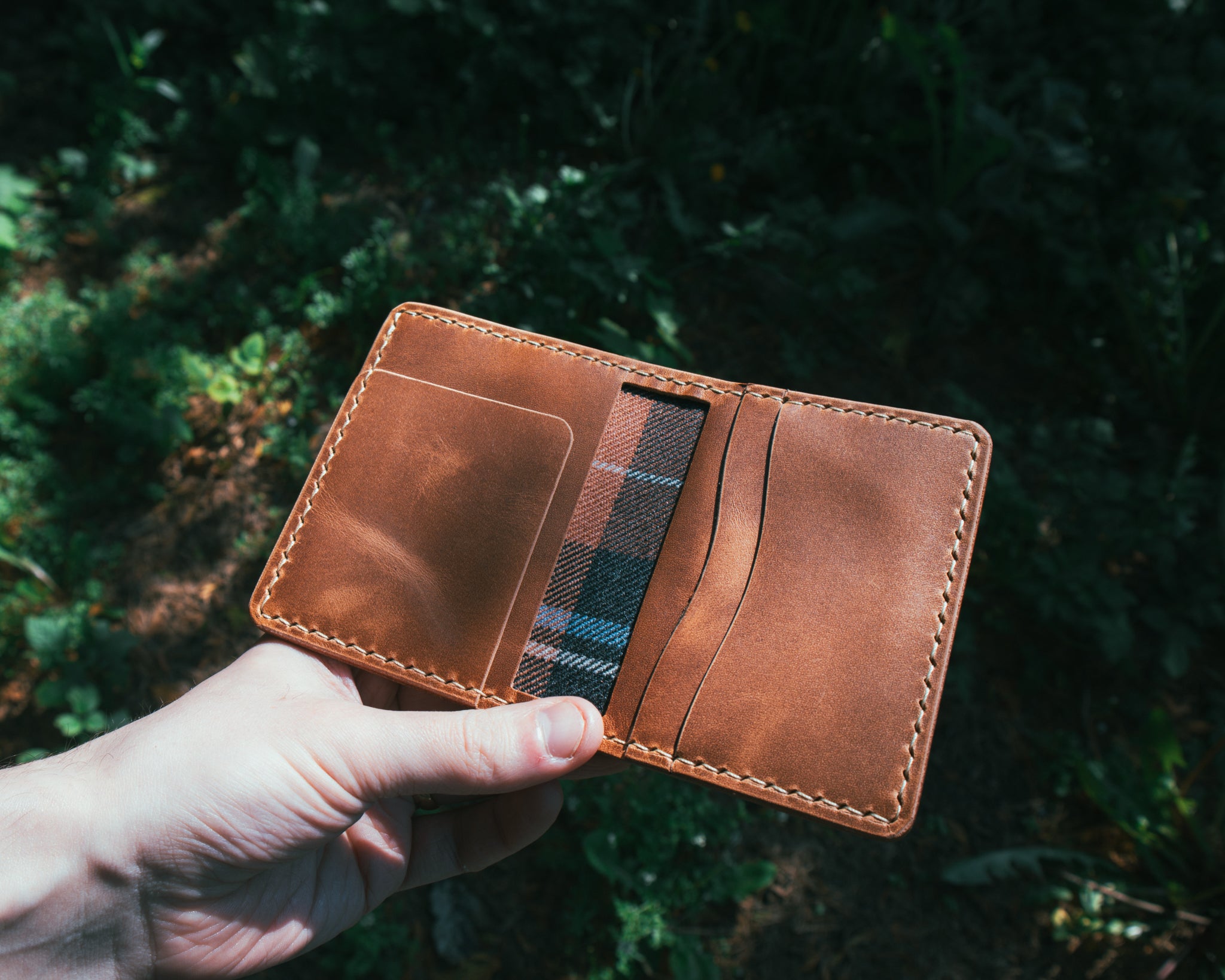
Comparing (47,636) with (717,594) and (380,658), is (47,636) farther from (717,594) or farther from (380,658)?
(717,594)

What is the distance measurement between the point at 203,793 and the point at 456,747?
57cm

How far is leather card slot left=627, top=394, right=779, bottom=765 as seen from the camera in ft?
5.88

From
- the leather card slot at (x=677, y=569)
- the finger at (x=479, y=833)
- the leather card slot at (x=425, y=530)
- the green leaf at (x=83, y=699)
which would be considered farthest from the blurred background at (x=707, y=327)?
the leather card slot at (x=425, y=530)

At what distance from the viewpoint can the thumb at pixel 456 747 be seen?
1722mm

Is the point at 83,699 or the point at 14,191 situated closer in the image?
the point at 83,699

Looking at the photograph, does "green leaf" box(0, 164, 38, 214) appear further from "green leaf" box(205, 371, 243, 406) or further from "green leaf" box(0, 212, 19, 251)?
"green leaf" box(205, 371, 243, 406)

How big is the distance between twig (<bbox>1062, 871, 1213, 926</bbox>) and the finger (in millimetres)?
1963

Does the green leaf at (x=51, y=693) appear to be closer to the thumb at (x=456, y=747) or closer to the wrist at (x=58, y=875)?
the wrist at (x=58, y=875)

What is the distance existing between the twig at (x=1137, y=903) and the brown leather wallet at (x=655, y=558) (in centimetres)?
163

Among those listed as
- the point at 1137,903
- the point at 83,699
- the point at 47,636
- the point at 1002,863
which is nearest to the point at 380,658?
the point at 83,699

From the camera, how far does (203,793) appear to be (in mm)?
1708

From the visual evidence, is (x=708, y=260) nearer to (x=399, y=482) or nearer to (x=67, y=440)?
(x=399, y=482)

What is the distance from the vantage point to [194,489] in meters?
3.30

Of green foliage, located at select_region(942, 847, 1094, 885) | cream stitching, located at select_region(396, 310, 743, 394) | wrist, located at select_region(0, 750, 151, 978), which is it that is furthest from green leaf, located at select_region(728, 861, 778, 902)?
wrist, located at select_region(0, 750, 151, 978)
